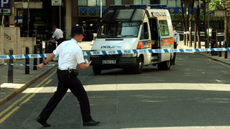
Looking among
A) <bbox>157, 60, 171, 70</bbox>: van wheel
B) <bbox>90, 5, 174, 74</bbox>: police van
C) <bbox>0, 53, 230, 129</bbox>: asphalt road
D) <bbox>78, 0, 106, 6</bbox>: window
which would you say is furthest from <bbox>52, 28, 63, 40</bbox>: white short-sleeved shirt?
<bbox>78, 0, 106, 6</bbox>: window

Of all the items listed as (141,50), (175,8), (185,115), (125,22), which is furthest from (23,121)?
(175,8)

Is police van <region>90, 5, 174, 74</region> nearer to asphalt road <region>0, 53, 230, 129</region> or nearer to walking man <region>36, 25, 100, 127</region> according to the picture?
asphalt road <region>0, 53, 230, 129</region>

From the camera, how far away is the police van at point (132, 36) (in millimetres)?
14570

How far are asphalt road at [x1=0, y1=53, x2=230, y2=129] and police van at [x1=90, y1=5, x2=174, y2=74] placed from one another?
1134 millimetres

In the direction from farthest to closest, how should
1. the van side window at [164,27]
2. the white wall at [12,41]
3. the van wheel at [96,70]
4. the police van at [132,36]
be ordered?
the white wall at [12,41] → the van side window at [164,27] → the van wheel at [96,70] → the police van at [132,36]

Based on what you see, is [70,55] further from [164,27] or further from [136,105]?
[164,27]

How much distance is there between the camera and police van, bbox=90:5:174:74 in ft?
47.8

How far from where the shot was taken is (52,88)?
11.8m

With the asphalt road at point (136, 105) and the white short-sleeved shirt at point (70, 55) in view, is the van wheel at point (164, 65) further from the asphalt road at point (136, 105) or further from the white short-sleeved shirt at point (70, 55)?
the white short-sleeved shirt at point (70, 55)

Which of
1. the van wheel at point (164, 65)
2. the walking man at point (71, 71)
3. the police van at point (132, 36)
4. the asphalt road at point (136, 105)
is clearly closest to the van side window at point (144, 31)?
the police van at point (132, 36)

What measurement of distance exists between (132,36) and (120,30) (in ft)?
1.93

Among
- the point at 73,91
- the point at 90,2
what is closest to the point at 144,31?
the point at 73,91

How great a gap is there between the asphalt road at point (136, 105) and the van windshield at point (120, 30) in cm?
226

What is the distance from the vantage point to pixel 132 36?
15.1m
